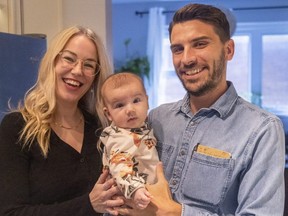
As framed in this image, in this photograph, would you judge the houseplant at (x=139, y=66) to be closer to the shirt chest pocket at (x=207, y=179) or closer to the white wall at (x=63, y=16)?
the white wall at (x=63, y=16)

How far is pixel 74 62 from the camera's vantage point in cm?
151

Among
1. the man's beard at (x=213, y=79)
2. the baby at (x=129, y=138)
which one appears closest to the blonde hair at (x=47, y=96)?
the baby at (x=129, y=138)

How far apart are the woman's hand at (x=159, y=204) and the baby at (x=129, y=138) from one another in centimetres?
4

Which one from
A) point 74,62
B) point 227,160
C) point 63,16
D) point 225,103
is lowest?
point 227,160

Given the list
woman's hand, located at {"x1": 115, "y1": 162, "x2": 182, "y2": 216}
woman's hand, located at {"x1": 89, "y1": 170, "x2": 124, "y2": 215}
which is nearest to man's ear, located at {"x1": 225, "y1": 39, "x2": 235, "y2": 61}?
woman's hand, located at {"x1": 115, "y1": 162, "x2": 182, "y2": 216}

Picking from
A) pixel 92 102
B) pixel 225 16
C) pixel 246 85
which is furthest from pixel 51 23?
pixel 246 85

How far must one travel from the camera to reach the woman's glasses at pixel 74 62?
1.50m

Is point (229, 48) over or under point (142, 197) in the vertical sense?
over

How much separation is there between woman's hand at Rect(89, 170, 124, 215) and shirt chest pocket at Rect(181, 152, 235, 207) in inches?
9.1

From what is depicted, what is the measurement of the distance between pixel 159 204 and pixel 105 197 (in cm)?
20

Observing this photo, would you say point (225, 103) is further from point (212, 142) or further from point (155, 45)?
point (155, 45)

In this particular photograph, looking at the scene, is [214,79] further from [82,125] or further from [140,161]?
[82,125]

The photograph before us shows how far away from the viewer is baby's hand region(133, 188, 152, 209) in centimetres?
115

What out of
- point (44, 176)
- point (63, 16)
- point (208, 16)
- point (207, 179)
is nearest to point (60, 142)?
point (44, 176)
